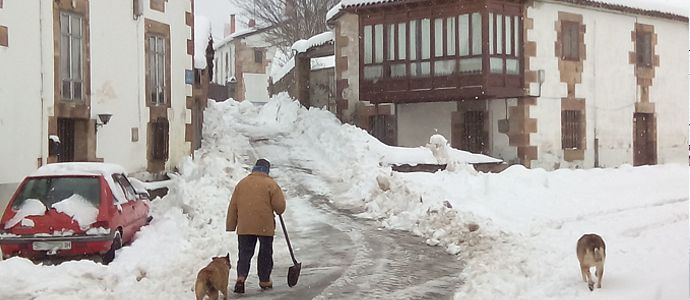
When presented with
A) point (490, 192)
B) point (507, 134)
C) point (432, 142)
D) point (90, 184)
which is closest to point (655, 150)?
point (507, 134)

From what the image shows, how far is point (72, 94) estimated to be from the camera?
14.9 meters

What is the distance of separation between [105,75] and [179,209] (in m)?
4.09

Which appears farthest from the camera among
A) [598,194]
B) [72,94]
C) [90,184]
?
[598,194]

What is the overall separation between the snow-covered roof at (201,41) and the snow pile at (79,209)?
10573mm

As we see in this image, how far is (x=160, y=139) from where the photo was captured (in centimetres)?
1800

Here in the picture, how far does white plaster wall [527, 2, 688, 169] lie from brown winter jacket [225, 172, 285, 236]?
50.9ft

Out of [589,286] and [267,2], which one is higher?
[267,2]

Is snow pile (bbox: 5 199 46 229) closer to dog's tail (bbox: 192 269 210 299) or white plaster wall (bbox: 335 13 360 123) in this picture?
dog's tail (bbox: 192 269 210 299)

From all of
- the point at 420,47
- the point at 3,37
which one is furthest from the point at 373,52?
the point at 3,37

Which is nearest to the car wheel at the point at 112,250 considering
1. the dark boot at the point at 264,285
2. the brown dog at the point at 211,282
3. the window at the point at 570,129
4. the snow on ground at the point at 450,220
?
the snow on ground at the point at 450,220

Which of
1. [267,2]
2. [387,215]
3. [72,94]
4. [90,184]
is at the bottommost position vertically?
[387,215]

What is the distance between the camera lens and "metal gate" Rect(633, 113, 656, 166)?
2567 centimetres

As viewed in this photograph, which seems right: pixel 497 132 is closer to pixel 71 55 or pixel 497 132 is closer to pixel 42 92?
pixel 71 55

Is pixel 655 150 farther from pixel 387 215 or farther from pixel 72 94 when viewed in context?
pixel 72 94
